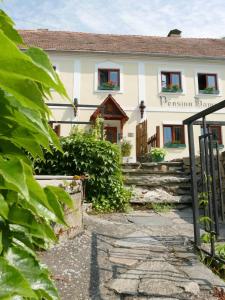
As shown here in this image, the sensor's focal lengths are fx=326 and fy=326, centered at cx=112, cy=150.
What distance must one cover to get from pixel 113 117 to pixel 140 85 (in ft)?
6.90

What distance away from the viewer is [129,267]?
8.97 ft

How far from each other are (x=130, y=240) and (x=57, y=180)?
4.16 feet

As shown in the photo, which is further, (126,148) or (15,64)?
(126,148)

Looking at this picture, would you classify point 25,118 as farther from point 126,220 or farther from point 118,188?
point 118,188

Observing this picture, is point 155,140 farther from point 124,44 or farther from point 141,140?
point 124,44

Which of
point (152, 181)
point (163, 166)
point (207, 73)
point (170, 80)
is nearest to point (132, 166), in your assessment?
point (163, 166)

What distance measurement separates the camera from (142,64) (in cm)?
1541

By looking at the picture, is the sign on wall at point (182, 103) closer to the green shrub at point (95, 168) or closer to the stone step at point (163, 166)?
the stone step at point (163, 166)

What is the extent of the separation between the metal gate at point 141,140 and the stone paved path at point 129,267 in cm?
893

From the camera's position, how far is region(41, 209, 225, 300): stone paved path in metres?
2.19

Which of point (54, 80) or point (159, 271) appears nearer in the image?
point (54, 80)

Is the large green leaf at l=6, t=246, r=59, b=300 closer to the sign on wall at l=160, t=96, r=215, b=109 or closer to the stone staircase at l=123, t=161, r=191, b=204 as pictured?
the stone staircase at l=123, t=161, r=191, b=204

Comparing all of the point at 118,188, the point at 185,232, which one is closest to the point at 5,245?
the point at 185,232

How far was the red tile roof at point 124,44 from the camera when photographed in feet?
50.8
